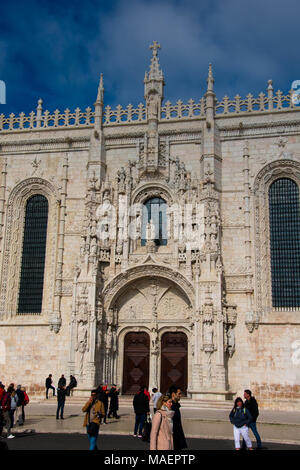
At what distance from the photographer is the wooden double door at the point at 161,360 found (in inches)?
1017

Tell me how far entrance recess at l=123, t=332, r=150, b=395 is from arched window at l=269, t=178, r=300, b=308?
6670 millimetres

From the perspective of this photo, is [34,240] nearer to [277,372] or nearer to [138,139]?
[138,139]

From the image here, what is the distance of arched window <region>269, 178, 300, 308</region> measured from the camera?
2564 centimetres

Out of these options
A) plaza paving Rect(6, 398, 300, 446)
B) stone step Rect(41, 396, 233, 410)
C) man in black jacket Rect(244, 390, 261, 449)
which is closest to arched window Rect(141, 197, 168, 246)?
stone step Rect(41, 396, 233, 410)

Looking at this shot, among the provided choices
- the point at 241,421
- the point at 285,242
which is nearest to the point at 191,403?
the point at 285,242

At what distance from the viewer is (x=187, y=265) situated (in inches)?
1023

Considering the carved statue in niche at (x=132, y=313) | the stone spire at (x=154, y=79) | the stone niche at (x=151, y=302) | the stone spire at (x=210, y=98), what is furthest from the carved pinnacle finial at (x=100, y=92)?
the carved statue in niche at (x=132, y=313)

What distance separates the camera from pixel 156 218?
28000 millimetres

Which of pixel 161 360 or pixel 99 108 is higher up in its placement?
pixel 99 108

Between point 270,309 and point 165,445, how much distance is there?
18.5m

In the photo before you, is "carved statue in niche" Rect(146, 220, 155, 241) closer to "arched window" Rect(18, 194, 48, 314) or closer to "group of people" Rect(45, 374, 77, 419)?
"arched window" Rect(18, 194, 48, 314)

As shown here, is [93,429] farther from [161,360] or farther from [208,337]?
[161,360]

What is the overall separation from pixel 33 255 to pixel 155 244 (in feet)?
21.8
